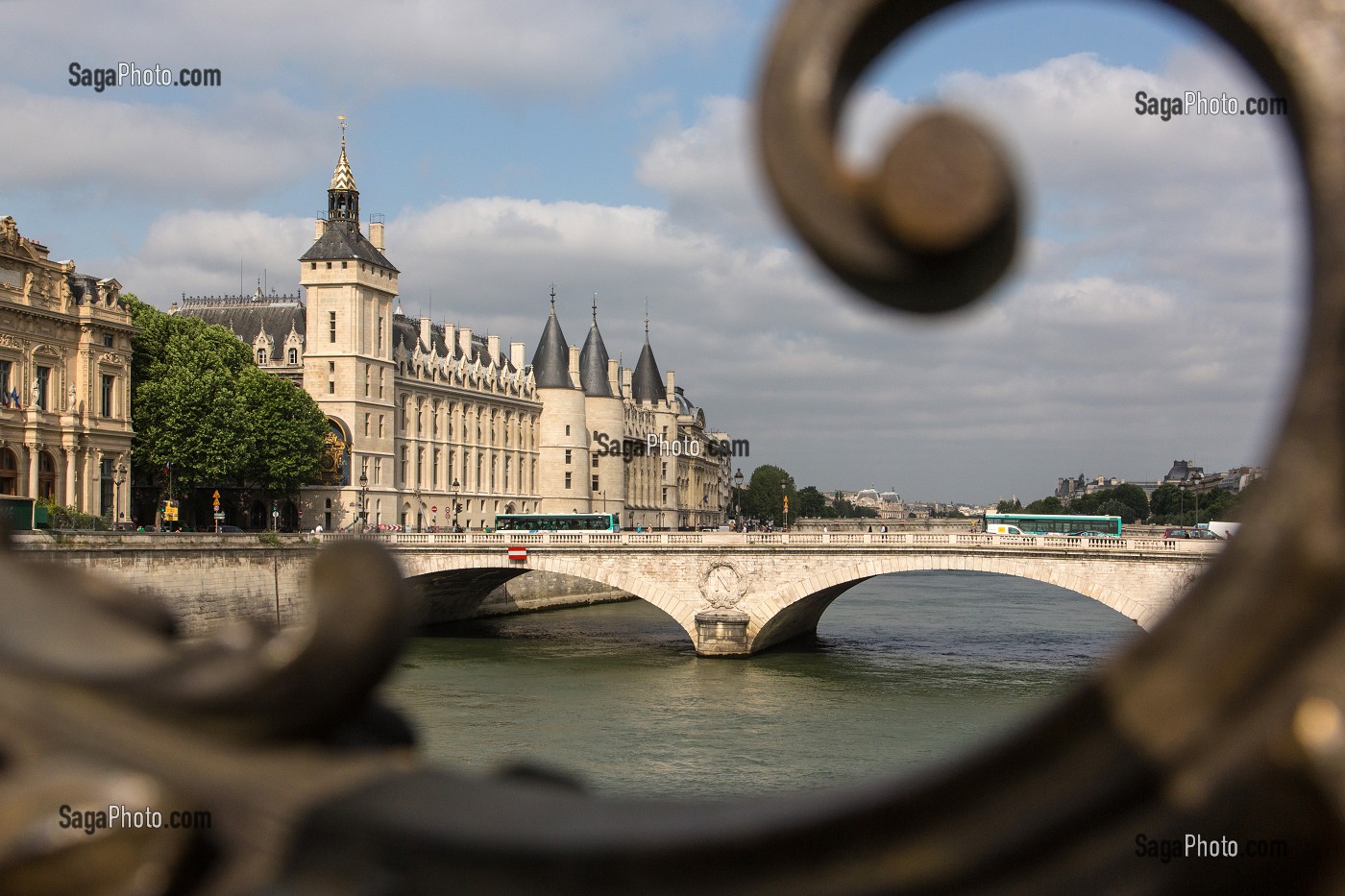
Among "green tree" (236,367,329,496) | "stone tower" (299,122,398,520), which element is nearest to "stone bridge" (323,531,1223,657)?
"green tree" (236,367,329,496)

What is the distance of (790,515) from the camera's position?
135 metres

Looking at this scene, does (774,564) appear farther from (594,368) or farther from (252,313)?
(594,368)

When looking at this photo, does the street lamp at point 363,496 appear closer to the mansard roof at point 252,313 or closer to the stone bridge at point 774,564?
the mansard roof at point 252,313

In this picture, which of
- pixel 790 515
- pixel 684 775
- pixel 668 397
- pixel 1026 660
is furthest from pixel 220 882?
pixel 790 515

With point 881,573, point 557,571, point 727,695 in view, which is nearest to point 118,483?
point 557,571

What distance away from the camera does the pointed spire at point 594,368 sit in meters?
82.1

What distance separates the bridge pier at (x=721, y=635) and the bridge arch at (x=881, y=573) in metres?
0.27

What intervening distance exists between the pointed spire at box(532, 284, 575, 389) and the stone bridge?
40.8 meters

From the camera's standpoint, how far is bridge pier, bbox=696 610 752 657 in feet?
109

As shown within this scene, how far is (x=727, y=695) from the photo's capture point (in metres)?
26.2

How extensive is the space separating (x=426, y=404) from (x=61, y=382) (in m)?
28.2

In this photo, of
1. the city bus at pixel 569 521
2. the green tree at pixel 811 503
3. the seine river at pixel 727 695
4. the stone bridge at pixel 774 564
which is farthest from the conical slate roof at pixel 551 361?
the green tree at pixel 811 503

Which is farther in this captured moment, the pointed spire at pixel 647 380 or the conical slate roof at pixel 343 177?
the pointed spire at pixel 647 380

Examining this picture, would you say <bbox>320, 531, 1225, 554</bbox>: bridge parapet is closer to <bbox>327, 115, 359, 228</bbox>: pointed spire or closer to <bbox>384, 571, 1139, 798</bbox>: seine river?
A: <bbox>384, 571, 1139, 798</bbox>: seine river
